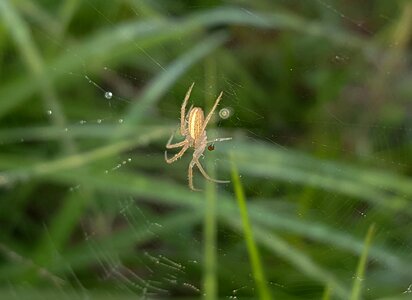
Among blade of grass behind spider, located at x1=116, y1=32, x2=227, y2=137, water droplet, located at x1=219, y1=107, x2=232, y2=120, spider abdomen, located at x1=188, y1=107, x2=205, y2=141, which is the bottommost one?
spider abdomen, located at x1=188, y1=107, x2=205, y2=141

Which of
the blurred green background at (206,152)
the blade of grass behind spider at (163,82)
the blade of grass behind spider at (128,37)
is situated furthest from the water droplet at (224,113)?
the blade of grass behind spider at (128,37)

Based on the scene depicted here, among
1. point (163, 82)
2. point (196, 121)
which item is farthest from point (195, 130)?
point (163, 82)

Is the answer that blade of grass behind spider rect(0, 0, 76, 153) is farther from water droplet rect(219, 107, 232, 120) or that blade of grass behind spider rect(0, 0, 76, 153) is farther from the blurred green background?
water droplet rect(219, 107, 232, 120)

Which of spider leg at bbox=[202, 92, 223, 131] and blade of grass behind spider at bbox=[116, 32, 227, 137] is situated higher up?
blade of grass behind spider at bbox=[116, 32, 227, 137]

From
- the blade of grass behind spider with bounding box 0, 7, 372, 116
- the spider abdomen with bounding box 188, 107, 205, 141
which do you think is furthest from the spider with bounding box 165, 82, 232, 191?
the blade of grass behind spider with bounding box 0, 7, 372, 116

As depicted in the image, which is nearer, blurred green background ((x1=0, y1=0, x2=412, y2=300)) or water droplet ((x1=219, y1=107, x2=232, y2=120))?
water droplet ((x1=219, y1=107, x2=232, y2=120))

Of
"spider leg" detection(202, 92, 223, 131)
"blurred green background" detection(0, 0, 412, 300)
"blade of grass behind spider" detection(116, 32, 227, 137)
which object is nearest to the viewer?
"spider leg" detection(202, 92, 223, 131)

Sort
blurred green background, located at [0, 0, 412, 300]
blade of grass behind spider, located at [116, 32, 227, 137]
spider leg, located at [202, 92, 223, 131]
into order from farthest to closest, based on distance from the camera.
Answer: blade of grass behind spider, located at [116, 32, 227, 137], blurred green background, located at [0, 0, 412, 300], spider leg, located at [202, 92, 223, 131]

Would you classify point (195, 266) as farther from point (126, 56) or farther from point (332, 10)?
point (332, 10)
